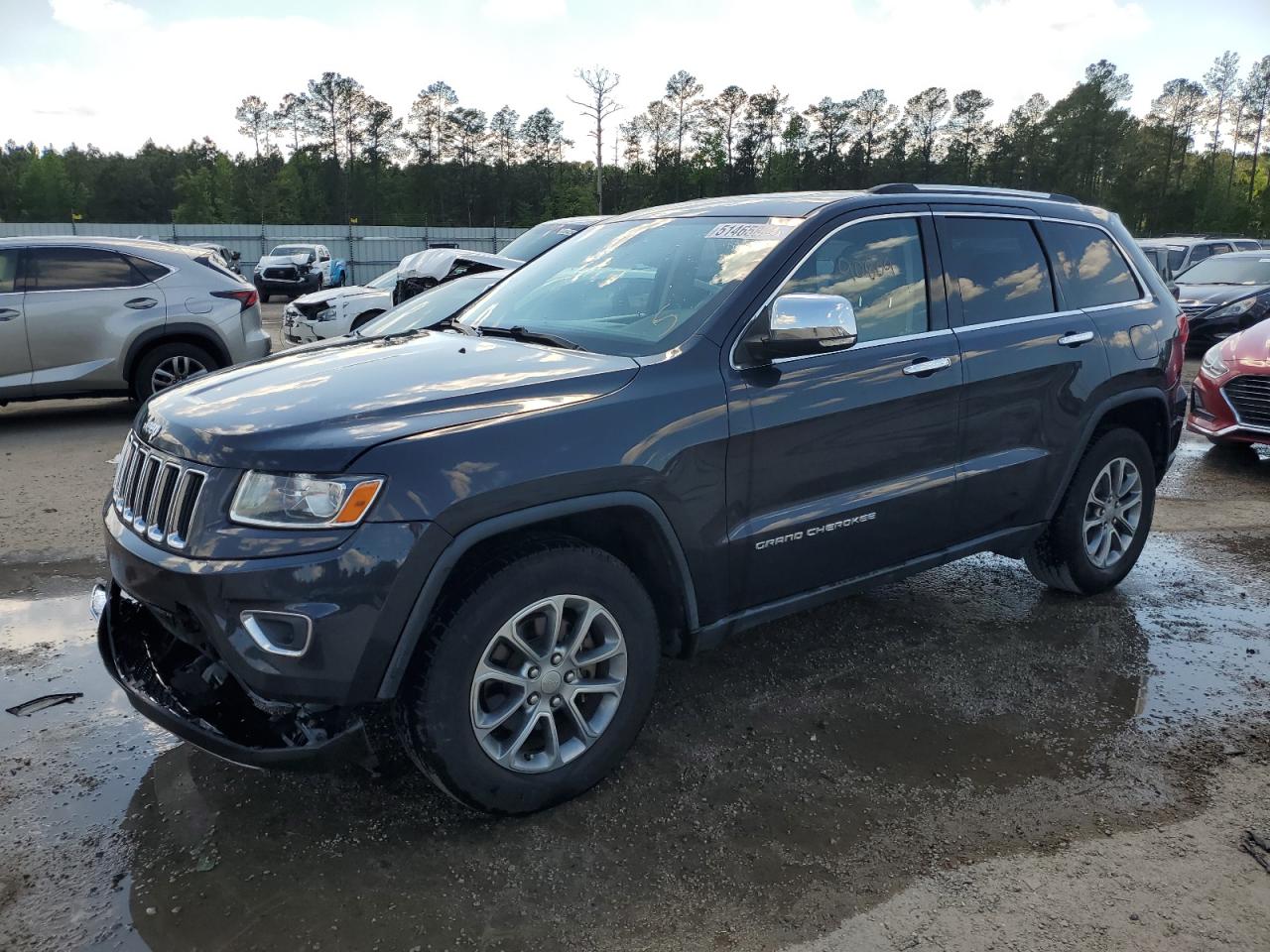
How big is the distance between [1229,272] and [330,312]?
1364 centimetres

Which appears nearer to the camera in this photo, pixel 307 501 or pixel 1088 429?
pixel 307 501

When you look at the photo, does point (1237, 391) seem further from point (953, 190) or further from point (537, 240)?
point (537, 240)

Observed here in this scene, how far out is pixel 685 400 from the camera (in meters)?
3.07

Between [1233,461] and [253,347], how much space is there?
8.96 metres

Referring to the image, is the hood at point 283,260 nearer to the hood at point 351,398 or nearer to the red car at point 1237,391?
the red car at point 1237,391

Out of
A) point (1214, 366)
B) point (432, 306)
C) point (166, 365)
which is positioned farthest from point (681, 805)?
point (166, 365)

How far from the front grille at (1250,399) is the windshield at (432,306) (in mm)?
5822

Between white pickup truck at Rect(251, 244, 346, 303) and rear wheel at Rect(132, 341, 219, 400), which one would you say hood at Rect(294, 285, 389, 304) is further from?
white pickup truck at Rect(251, 244, 346, 303)

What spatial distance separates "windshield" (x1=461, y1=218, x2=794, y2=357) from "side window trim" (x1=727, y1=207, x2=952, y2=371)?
120 millimetres

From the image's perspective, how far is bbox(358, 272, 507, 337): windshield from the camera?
7.78 meters

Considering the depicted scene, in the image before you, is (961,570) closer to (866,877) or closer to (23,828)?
(866,877)

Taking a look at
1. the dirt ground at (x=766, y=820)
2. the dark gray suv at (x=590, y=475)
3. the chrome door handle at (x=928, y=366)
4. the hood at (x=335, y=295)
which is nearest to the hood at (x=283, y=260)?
the hood at (x=335, y=295)

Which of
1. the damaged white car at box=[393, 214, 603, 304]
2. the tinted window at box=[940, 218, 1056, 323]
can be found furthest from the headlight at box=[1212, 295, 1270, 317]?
the tinted window at box=[940, 218, 1056, 323]

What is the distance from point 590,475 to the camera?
112 inches
